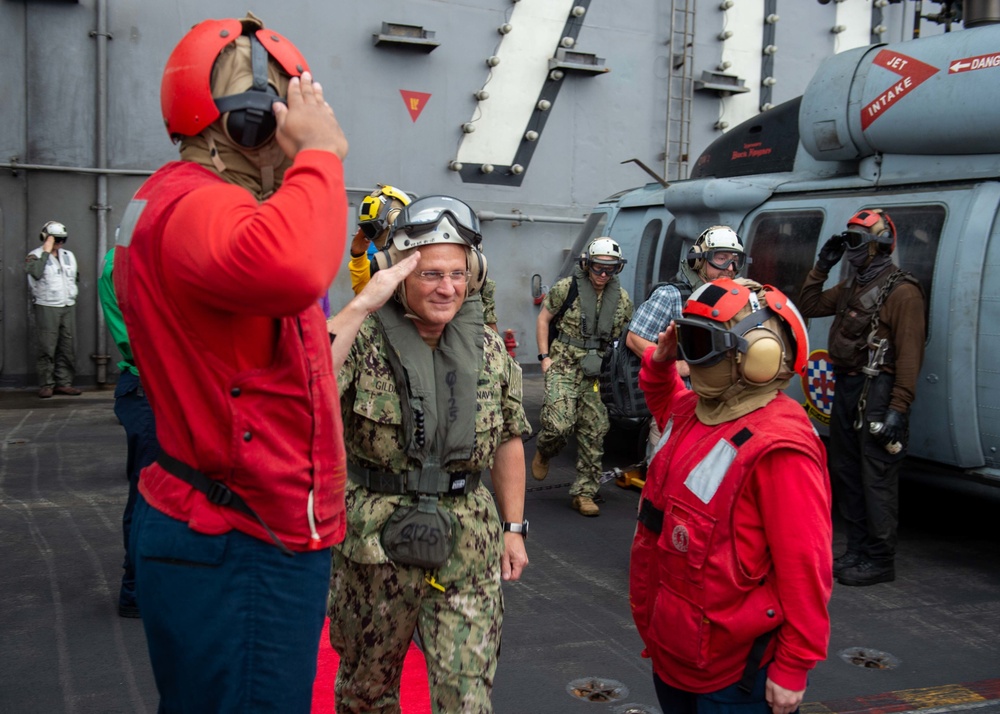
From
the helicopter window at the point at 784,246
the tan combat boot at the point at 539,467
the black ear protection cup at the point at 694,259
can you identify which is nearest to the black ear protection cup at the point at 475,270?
the black ear protection cup at the point at 694,259

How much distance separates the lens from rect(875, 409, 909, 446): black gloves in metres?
5.59

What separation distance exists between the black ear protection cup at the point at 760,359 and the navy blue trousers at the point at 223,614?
4.52 ft

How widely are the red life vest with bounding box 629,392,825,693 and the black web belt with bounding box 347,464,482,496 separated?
630 mm

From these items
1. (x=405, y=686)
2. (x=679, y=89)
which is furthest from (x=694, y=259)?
(x=679, y=89)

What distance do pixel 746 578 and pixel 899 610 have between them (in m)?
3.34

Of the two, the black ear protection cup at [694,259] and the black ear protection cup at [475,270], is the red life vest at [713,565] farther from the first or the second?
the black ear protection cup at [694,259]

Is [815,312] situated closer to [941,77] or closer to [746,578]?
[941,77]

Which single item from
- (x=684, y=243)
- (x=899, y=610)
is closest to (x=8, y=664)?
(x=899, y=610)

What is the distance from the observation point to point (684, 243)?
8.38 metres

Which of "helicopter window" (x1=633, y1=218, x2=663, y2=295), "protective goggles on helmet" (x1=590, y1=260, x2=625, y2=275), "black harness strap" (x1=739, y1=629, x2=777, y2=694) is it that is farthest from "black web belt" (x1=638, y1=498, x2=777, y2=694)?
"helicopter window" (x1=633, y1=218, x2=663, y2=295)

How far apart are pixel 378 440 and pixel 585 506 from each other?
4.53 meters

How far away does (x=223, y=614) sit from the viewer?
1893mm

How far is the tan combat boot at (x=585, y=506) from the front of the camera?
718cm

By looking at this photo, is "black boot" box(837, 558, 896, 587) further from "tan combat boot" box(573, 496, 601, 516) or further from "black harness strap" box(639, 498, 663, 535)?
"black harness strap" box(639, 498, 663, 535)
